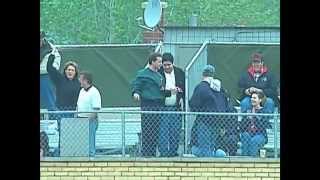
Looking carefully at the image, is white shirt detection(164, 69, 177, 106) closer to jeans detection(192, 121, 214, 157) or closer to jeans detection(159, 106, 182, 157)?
jeans detection(159, 106, 182, 157)

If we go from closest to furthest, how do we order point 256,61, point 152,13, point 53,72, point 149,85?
point 53,72, point 149,85, point 152,13, point 256,61

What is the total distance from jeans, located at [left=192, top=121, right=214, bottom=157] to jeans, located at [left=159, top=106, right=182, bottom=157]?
0.11m

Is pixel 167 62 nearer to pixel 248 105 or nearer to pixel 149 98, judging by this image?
pixel 149 98

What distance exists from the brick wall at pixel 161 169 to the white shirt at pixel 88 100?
11.6 inches

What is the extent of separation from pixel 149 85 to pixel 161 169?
1.66 feet

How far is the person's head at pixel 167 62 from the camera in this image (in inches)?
141

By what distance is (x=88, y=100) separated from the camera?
374 cm

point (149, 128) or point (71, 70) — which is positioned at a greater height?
point (71, 70)

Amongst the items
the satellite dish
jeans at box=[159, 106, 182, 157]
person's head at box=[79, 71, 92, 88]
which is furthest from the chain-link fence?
the satellite dish

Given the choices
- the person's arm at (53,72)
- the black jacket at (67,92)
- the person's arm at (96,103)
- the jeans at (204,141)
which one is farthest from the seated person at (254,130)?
the person's arm at (53,72)

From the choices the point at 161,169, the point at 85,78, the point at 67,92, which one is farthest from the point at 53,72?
the point at 161,169

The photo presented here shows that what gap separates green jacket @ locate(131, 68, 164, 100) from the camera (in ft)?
11.5

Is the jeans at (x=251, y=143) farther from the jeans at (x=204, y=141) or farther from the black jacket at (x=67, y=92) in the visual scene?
the black jacket at (x=67, y=92)
